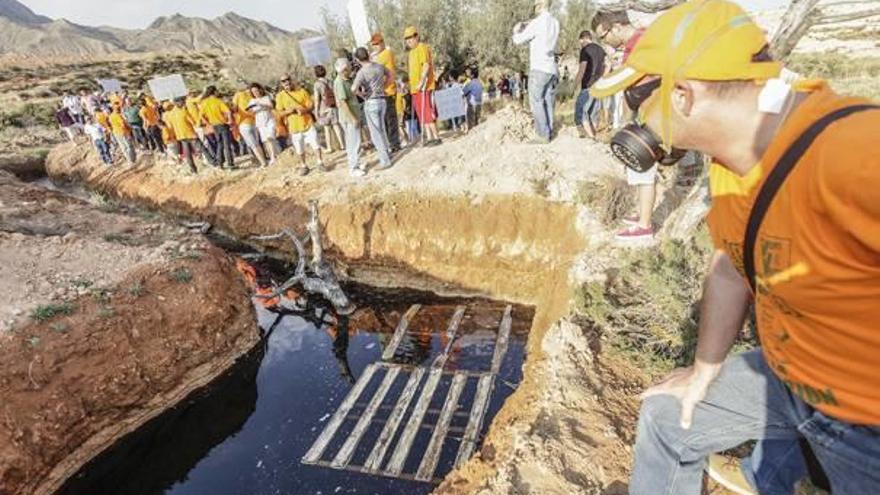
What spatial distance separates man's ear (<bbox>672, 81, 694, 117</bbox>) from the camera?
1.46m

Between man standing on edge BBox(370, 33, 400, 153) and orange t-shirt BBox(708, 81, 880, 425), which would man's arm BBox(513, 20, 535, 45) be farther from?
orange t-shirt BBox(708, 81, 880, 425)

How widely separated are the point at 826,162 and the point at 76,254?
8631 mm

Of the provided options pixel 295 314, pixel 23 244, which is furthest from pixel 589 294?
pixel 23 244

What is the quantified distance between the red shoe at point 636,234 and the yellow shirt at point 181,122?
34.1 ft

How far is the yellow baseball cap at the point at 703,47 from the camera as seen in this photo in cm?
139

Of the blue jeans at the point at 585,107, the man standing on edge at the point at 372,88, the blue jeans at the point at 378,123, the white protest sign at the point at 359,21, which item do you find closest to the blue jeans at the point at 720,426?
the man standing on edge at the point at 372,88

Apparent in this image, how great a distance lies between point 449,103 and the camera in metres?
10.2

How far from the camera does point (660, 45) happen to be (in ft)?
4.84

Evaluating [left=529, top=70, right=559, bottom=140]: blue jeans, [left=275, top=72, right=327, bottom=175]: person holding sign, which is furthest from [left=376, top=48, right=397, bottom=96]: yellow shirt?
[left=529, top=70, right=559, bottom=140]: blue jeans

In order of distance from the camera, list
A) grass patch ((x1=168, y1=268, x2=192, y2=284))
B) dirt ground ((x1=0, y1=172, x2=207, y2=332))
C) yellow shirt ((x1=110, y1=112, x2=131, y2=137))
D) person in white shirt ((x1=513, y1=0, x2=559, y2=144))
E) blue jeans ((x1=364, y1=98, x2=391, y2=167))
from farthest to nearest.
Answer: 1. yellow shirt ((x1=110, y1=112, x2=131, y2=137))
2. blue jeans ((x1=364, y1=98, x2=391, y2=167))
3. person in white shirt ((x1=513, y1=0, x2=559, y2=144))
4. grass patch ((x1=168, y1=268, x2=192, y2=284))
5. dirt ground ((x1=0, y1=172, x2=207, y2=332))

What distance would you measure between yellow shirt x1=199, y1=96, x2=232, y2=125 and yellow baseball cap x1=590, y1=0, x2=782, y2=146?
12318mm

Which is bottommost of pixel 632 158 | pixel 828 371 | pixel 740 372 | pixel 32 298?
pixel 32 298

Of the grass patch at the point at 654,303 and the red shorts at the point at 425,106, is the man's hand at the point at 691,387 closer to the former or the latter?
the grass patch at the point at 654,303

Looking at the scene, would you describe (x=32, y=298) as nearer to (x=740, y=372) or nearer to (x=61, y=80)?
(x=740, y=372)
